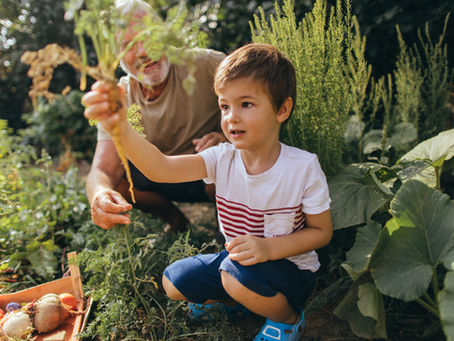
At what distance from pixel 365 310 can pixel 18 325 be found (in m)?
1.30

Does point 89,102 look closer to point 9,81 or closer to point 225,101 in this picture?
point 225,101

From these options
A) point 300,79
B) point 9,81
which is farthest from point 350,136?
point 9,81

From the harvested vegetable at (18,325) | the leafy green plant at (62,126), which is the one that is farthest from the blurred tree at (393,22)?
the leafy green plant at (62,126)

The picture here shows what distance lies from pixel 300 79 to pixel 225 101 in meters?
0.54

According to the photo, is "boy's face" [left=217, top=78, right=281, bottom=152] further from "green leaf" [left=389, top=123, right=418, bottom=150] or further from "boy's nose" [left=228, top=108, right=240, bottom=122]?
"green leaf" [left=389, top=123, right=418, bottom=150]

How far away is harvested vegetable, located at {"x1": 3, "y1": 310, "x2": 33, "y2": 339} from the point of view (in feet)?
4.76

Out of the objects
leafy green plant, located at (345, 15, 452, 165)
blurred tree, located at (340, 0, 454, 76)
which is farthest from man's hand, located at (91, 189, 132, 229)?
blurred tree, located at (340, 0, 454, 76)

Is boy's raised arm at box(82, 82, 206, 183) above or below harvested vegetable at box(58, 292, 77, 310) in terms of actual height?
above

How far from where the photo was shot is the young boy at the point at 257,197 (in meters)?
1.32

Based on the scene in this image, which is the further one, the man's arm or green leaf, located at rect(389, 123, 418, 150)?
green leaf, located at rect(389, 123, 418, 150)

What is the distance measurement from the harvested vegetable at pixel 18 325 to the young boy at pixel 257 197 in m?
0.56

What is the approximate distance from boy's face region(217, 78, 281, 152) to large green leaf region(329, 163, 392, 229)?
513 millimetres

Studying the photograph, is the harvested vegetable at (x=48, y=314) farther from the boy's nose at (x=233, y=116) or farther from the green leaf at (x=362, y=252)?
the green leaf at (x=362, y=252)

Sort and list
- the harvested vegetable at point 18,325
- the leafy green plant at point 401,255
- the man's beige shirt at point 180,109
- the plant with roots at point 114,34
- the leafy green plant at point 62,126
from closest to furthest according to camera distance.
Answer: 1. the plant with roots at point 114,34
2. the leafy green plant at point 401,255
3. the harvested vegetable at point 18,325
4. the man's beige shirt at point 180,109
5. the leafy green plant at point 62,126
